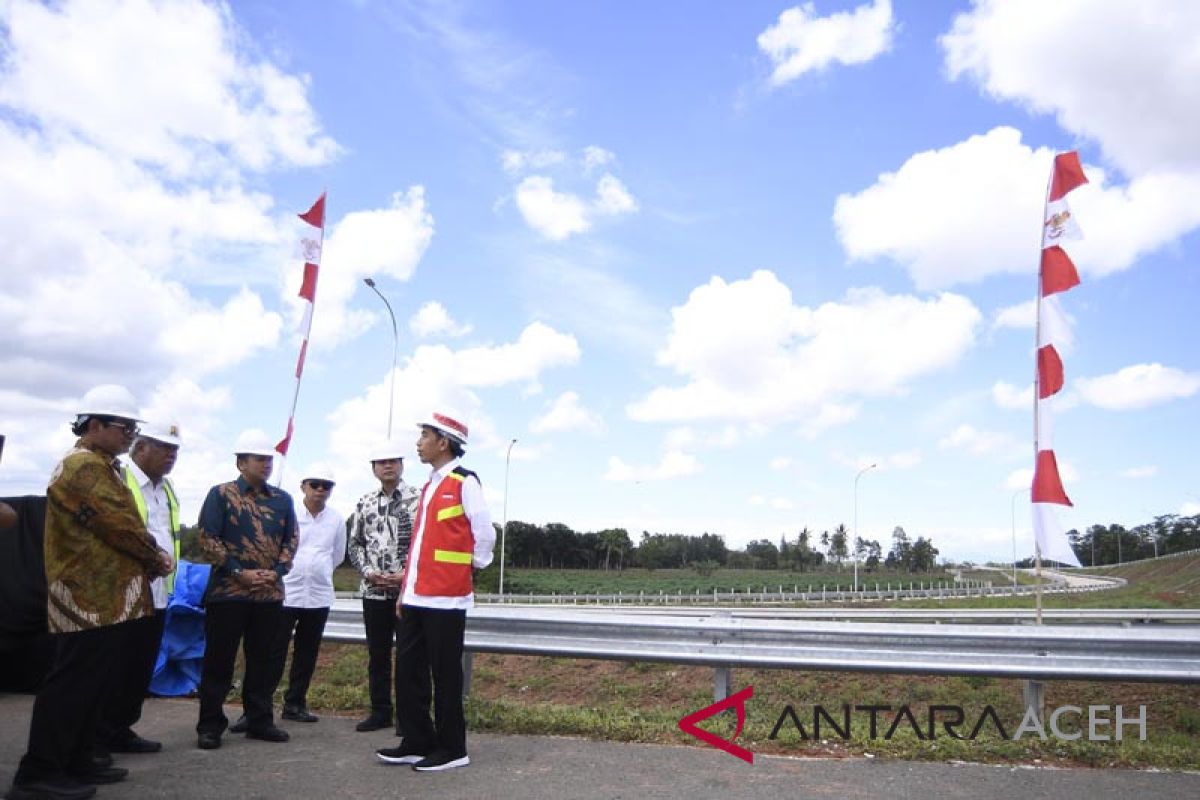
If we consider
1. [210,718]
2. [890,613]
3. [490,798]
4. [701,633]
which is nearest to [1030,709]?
[701,633]

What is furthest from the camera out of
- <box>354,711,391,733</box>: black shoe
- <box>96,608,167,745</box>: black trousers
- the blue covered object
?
the blue covered object

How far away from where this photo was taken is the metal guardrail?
544 centimetres

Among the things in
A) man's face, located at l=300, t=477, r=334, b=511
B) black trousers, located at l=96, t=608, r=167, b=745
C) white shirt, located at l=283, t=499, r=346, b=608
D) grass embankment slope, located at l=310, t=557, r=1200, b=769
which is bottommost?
grass embankment slope, located at l=310, t=557, r=1200, b=769

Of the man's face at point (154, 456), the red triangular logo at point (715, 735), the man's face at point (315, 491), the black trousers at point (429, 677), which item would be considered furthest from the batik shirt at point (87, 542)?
the red triangular logo at point (715, 735)

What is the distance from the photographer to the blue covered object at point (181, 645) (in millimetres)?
7133

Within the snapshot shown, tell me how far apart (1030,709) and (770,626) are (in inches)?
79.1

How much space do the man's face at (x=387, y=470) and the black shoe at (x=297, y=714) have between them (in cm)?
172

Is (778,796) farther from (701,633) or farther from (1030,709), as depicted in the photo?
(1030,709)

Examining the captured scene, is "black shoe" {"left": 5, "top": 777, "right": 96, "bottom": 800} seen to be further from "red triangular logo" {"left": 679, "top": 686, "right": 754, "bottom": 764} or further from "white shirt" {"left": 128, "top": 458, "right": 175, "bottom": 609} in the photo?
"red triangular logo" {"left": 679, "top": 686, "right": 754, "bottom": 764}

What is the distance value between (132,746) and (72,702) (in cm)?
114

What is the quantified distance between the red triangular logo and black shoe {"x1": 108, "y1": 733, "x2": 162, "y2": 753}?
3.29m

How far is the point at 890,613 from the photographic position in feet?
62.5

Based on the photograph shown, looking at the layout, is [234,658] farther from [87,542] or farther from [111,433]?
[111,433]

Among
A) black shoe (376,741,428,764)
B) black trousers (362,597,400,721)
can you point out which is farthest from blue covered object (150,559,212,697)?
black shoe (376,741,428,764)
